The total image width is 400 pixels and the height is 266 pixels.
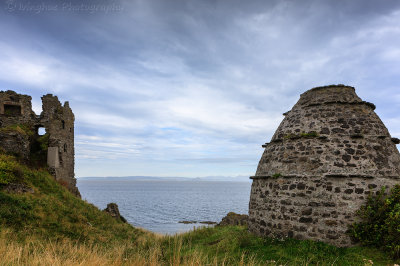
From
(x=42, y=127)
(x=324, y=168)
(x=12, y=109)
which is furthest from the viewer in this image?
(x=42, y=127)

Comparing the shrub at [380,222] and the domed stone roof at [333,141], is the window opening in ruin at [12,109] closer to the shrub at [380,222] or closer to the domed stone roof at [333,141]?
the domed stone roof at [333,141]

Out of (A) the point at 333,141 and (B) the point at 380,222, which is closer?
(B) the point at 380,222

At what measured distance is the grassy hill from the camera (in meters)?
5.83

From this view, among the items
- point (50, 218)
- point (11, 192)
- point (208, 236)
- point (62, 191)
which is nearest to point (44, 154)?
point (62, 191)

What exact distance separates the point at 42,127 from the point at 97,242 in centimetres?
1430

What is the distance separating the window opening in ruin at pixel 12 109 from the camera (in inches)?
813

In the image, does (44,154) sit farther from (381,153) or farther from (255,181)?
(381,153)

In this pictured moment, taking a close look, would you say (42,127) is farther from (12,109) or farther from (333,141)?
(333,141)

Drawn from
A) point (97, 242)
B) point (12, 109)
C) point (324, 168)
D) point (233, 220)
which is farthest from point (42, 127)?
point (324, 168)

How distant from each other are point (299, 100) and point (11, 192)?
1537cm

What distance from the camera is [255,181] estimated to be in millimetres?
11992

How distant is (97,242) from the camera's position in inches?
470

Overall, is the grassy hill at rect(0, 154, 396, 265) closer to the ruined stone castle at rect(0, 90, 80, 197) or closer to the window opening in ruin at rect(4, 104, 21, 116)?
the ruined stone castle at rect(0, 90, 80, 197)

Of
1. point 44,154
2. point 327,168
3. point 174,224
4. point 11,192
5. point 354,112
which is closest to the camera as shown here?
point 327,168
